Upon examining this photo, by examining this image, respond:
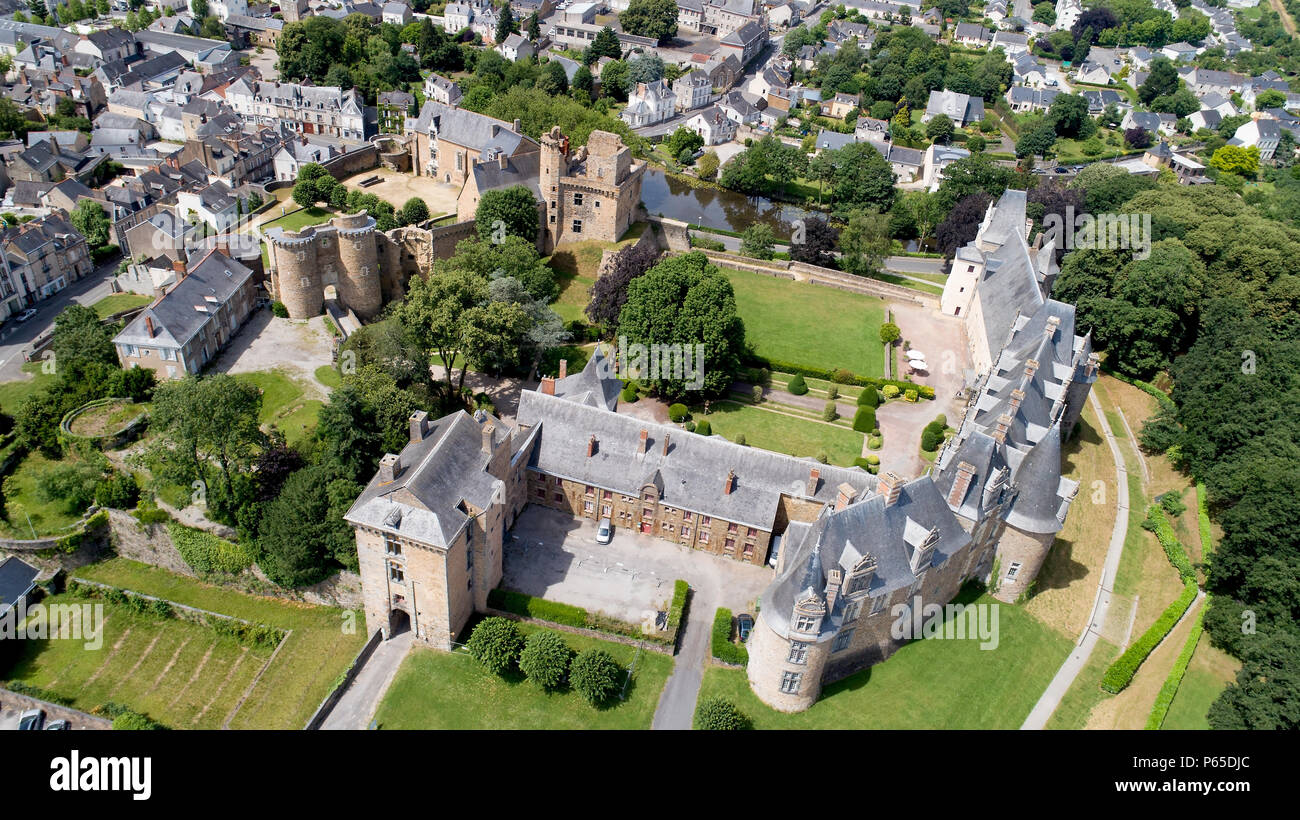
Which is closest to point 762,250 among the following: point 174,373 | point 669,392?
point 669,392

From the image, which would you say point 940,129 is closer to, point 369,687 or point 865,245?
point 865,245

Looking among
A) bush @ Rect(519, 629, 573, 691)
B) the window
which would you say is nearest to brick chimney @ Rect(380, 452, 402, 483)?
bush @ Rect(519, 629, 573, 691)

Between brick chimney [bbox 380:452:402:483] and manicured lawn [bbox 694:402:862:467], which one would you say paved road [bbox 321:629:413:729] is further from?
manicured lawn [bbox 694:402:862:467]

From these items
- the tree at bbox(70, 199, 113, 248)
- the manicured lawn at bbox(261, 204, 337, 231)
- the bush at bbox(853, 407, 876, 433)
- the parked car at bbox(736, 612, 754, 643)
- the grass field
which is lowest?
the grass field

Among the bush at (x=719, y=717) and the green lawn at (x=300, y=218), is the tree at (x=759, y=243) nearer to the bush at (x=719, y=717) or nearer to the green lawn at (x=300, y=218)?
the green lawn at (x=300, y=218)

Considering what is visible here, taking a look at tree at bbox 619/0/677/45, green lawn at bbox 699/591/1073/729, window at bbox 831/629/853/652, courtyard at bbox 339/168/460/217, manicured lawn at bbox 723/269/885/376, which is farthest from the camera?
Answer: tree at bbox 619/0/677/45

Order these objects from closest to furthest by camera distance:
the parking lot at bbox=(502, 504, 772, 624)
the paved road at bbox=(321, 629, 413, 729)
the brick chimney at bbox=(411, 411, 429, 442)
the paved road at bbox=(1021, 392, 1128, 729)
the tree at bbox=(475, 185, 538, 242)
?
the paved road at bbox=(321, 629, 413, 729) → the paved road at bbox=(1021, 392, 1128, 729) → the brick chimney at bbox=(411, 411, 429, 442) → the parking lot at bbox=(502, 504, 772, 624) → the tree at bbox=(475, 185, 538, 242)

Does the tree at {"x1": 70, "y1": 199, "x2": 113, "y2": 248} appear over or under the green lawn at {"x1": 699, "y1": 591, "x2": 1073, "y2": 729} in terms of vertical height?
over
